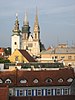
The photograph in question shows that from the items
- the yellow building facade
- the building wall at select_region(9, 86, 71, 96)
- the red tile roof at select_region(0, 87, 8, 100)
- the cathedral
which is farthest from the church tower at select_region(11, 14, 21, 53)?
the red tile roof at select_region(0, 87, 8, 100)

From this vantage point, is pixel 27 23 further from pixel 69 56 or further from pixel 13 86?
pixel 13 86

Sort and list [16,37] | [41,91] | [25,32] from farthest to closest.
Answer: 1. [25,32]
2. [16,37]
3. [41,91]

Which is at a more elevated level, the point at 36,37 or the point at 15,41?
the point at 36,37

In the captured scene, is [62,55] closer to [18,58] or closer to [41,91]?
[18,58]

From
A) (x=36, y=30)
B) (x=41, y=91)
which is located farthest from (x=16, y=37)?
(x=41, y=91)

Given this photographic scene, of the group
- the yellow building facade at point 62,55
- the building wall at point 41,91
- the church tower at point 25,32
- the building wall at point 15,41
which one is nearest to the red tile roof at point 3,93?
the building wall at point 41,91

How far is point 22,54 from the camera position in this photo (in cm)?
8956

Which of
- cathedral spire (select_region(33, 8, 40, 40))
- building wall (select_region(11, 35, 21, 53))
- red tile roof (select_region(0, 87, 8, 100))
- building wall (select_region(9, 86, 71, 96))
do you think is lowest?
building wall (select_region(9, 86, 71, 96))

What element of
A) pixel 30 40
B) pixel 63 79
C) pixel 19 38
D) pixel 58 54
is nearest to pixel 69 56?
pixel 58 54

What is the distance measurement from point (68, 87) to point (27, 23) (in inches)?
3853

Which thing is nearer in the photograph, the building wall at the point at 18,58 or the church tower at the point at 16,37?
the building wall at the point at 18,58

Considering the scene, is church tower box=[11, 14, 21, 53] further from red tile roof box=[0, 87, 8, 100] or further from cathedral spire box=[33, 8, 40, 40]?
red tile roof box=[0, 87, 8, 100]

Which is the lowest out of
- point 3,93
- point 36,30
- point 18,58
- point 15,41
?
point 3,93

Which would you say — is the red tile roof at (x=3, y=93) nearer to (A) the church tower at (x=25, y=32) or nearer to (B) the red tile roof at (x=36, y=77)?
(B) the red tile roof at (x=36, y=77)
